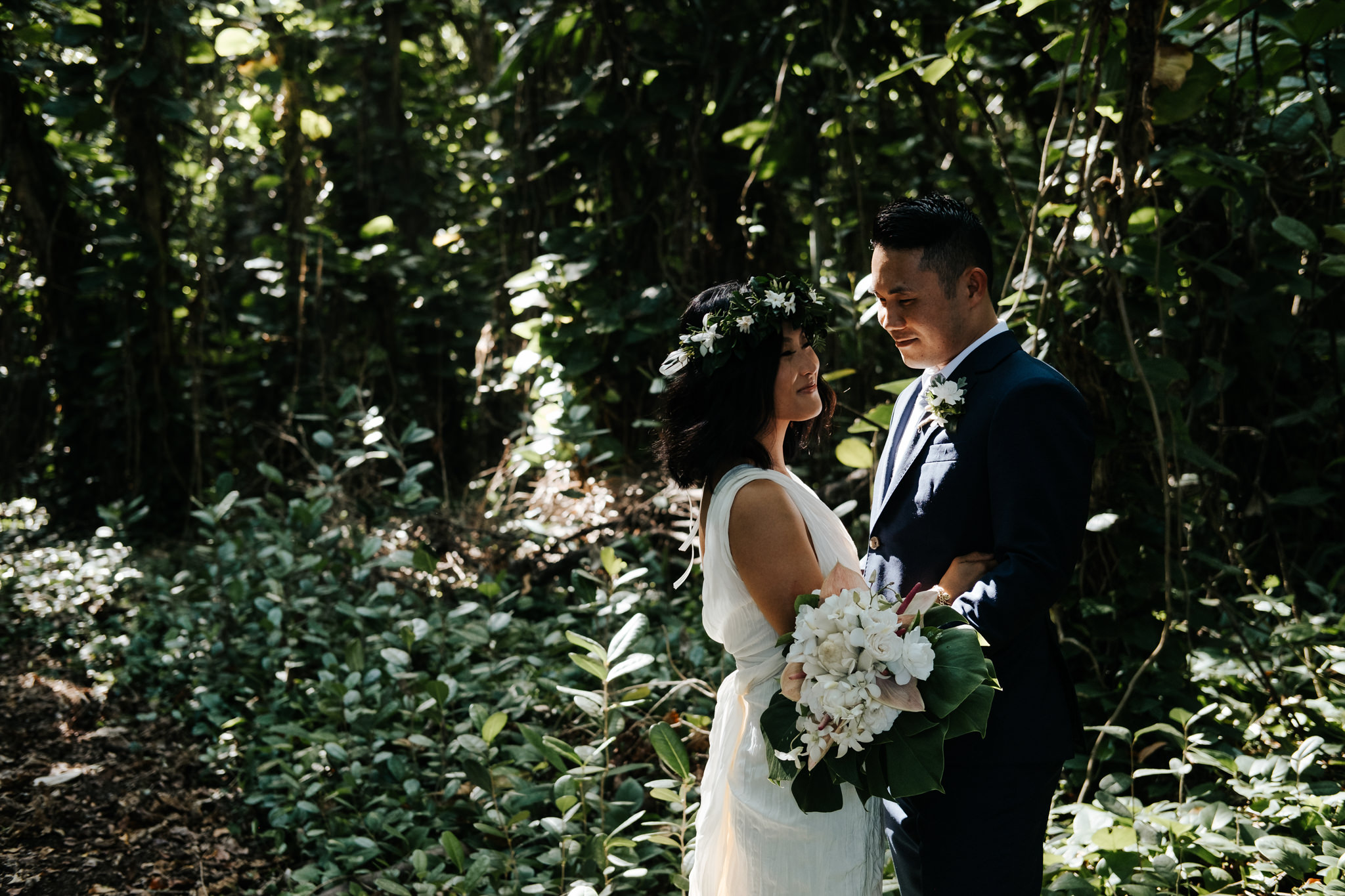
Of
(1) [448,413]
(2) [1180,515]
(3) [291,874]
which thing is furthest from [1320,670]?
(1) [448,413]

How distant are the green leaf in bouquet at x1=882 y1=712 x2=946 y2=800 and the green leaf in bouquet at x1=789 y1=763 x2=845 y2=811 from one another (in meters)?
0.11

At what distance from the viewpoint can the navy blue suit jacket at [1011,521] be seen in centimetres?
151

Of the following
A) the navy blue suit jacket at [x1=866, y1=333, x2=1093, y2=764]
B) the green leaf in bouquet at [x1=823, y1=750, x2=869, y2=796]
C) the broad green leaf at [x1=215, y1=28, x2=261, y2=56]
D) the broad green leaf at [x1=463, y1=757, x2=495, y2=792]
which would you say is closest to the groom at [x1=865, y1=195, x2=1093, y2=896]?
the navy blue suit jacket at [x1=866, y1=333, x2=1093, y2=764]

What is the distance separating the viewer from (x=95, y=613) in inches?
171

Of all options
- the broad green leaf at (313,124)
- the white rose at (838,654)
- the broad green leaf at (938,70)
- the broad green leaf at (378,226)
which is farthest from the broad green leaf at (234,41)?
the white rose at (838,654)

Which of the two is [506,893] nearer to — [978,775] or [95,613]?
[978,775]

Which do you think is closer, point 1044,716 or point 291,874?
point 1044,716

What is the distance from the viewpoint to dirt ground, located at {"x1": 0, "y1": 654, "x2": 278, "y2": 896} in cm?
264

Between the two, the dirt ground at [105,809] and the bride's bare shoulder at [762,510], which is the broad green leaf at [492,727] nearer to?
the dirt ground at [105,809]

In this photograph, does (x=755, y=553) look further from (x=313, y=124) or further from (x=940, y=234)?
(x=313, y=124)

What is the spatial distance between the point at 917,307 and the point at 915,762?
88cm

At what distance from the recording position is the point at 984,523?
5.48 feet

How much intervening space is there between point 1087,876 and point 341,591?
301 cm

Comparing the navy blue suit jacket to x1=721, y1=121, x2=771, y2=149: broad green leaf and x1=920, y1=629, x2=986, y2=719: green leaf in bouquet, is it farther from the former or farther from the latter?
x1=721, y1=121, x2=771, y2=149: broad green leaf
